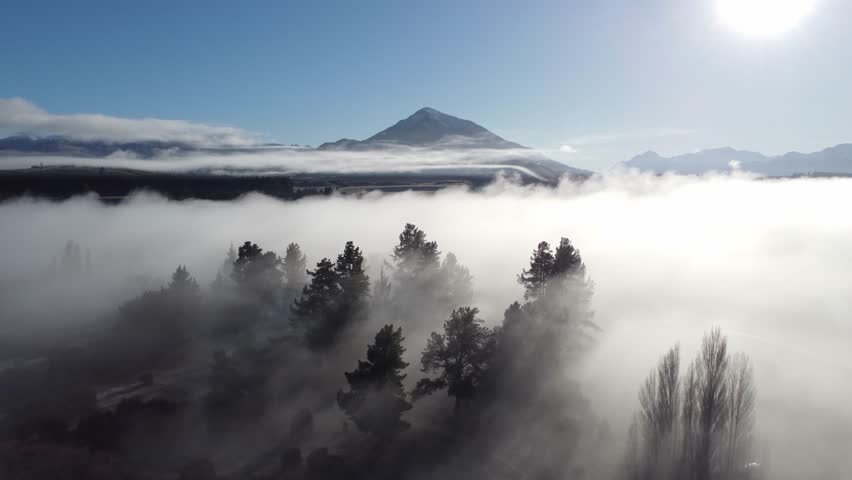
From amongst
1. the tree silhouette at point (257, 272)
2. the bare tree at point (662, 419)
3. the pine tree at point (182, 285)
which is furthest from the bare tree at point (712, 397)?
the pine tree at point (182, 285)

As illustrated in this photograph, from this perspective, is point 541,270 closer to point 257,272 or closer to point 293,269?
point 293,269

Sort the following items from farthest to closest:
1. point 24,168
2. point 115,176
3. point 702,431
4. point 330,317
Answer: point 115,176 < point 24,168 < point 330,317 < point 702,431

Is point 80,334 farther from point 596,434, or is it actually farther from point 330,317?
point 596,434

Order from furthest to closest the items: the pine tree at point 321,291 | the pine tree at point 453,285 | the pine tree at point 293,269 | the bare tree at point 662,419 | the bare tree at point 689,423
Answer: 1. the pine tree at point 293,269
2. the pine tree at point 453,285
3. the pine tree at point 321,291
4. the bare tree at point 662,419
5. the bare tree at point 689,423

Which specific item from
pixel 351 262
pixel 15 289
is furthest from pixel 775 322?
pixel 15 289

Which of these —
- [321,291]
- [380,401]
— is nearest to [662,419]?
[380,401]

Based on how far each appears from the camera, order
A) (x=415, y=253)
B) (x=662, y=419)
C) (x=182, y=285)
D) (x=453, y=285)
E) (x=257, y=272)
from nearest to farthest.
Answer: (x=662, y=419)
(x=415, y=253)
(x=453, y=285)
(x=257, y=272)
(x=182, y=285)

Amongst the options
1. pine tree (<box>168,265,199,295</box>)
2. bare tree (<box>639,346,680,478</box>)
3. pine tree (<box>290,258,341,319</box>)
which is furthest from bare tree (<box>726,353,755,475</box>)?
pine tree (<box>168,265,199,295</box>)

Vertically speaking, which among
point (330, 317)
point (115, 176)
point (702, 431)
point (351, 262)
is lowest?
point (702, 431)

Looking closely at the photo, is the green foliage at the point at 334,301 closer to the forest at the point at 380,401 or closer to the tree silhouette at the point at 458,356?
the forest at the point at 380,401
